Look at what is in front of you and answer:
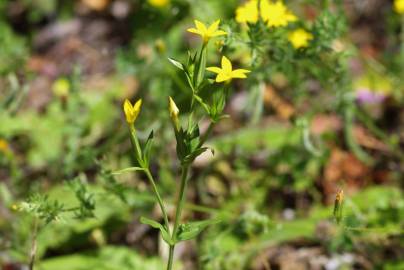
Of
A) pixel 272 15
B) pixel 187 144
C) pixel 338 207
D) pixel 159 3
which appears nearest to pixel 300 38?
pixel 272 15

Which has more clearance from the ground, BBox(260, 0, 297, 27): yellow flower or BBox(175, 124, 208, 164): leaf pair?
BBox(260, 0, 297, 27): yellow flower

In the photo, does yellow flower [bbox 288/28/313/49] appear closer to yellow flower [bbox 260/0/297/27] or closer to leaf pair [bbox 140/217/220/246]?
yellow flower [bbox 260/0/297/27]

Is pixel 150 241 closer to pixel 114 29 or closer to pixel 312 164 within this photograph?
pixel 312 164

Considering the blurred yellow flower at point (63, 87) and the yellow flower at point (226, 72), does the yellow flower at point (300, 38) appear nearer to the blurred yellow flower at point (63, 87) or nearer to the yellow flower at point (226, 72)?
the yellow flower at point (226, 72)

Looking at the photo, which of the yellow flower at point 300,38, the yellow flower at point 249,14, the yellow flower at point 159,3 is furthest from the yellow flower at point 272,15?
the yellow flower at point 159,3

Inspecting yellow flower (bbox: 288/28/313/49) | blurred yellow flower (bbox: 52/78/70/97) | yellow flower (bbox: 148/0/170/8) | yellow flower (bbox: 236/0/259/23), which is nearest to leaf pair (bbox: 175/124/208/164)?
yellow flower (bbox: 236/0/259/23)
